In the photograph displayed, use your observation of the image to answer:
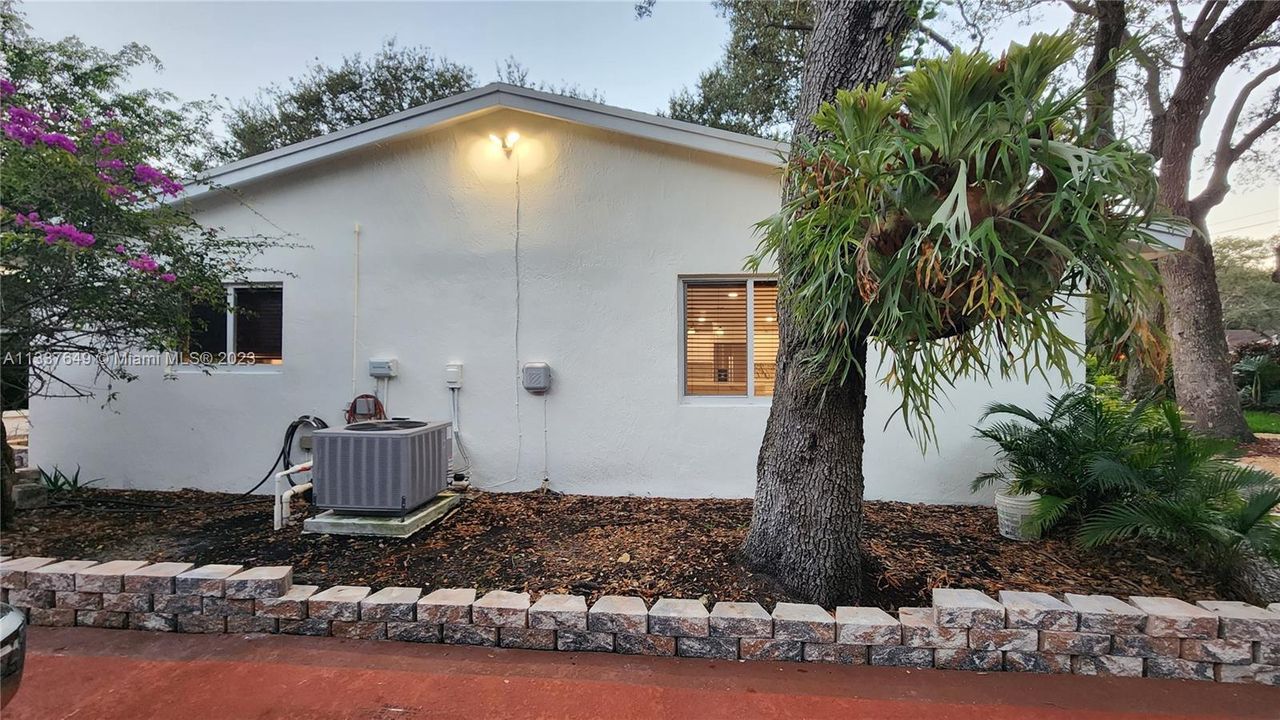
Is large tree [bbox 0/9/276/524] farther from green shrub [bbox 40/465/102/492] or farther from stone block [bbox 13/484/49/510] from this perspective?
green shrub [bbox 40/465/102/492]

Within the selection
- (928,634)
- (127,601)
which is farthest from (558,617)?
(127,601)

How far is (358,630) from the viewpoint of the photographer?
103 inches

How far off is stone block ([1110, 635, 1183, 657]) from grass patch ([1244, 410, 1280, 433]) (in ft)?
41.2

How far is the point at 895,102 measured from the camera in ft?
7.29

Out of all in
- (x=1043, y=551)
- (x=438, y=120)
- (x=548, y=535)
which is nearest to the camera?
(x=1043, y=551)

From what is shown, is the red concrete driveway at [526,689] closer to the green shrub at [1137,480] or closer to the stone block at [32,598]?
the stone block at [32,598]

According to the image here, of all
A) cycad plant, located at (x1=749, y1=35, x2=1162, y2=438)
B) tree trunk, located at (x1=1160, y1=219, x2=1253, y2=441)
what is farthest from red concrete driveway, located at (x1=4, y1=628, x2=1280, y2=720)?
tree trunk, located at (x1=1160, y1=219, x2=1253, y2=441)

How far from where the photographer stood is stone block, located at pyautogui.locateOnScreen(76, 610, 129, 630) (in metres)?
2.73

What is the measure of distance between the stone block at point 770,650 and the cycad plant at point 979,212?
1182 mm

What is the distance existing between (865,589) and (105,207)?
5.64m

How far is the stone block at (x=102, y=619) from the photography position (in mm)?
2727

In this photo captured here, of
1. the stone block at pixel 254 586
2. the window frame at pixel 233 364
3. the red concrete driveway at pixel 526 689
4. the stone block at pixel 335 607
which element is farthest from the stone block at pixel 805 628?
the window frame at pixel 233 364

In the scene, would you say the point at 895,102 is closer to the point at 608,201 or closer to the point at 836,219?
the point at 836,219

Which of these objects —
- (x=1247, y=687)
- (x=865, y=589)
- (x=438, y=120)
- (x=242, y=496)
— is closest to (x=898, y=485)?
(x=865, y=589)
